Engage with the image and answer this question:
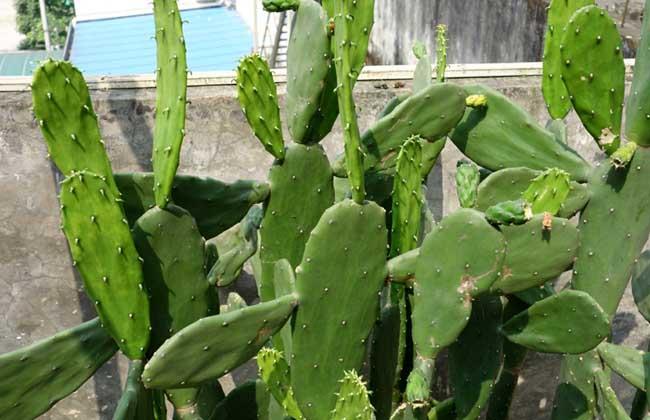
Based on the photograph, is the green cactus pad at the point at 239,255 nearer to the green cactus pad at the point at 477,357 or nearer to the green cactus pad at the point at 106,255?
the green cactus pad at the point at 106,255

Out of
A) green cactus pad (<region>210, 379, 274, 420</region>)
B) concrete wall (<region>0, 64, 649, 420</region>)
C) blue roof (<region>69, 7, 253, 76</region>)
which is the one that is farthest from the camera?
blue roof (<region>69, 7, 253, 76</region>)

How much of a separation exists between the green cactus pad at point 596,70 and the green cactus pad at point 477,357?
0.54 meters

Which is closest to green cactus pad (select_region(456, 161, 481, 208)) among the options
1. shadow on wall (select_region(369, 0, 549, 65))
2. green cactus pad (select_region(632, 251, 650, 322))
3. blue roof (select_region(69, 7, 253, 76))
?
green cactus pad (select_region(632, 251, 650, 322))

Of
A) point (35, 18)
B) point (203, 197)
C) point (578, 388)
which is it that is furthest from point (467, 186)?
point (35, 18)

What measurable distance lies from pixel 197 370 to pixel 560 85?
55.1 inches

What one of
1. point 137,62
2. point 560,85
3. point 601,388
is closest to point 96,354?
point 601,388

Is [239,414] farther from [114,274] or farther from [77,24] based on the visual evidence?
[77,24]

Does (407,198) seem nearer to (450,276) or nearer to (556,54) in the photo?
(450,276)

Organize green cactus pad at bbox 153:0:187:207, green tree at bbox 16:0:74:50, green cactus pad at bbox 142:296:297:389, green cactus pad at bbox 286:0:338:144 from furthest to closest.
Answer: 1. green tree at bbox 16:0:74:50
2. green cactus pad at bbox 286:0:338:144
3. green cactus pad at bbox 153:0:187:207
4. green cactus pad at bbox 142:296:297:389

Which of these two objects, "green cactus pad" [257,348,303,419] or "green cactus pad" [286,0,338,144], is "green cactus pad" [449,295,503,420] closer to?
"green cactus pad" [257,348,303,419]

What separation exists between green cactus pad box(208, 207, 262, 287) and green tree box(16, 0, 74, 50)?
2009cm

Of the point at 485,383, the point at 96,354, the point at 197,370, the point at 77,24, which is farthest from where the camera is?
the point at 77,24

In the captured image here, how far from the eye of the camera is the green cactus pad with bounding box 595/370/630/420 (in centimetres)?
230

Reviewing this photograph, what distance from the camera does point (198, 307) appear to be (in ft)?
7.19
